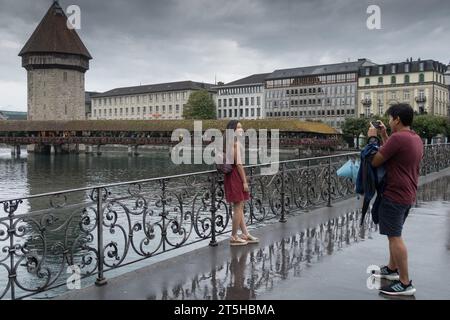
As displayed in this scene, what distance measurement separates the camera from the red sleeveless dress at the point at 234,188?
5945mm

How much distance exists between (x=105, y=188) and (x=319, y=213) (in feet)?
15.9

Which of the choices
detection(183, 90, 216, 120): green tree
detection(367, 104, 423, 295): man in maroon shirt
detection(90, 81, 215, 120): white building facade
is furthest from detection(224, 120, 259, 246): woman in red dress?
detection(90, 81, 215, 120): white building facade

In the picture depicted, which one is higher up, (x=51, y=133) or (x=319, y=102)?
(x=319, y=102)

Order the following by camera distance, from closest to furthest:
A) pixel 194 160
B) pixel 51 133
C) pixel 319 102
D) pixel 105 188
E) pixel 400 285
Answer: pixel 400 285, pixel 105 188, pixel 194 160, pixel 51 133, pixel 319 102

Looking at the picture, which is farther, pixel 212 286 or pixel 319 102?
pixel 319 102

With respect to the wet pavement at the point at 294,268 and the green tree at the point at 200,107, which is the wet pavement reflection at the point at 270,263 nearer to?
the wet pavement at the point at 294,268

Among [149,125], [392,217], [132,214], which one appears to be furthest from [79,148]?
[392,217]

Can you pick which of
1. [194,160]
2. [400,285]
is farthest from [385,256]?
[194,160]

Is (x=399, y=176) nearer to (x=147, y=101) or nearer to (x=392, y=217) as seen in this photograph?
(x=392, y=217)

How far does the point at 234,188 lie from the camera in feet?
19.5

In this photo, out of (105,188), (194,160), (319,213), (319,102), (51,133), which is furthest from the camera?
(319,102)

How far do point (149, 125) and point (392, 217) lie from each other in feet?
197
